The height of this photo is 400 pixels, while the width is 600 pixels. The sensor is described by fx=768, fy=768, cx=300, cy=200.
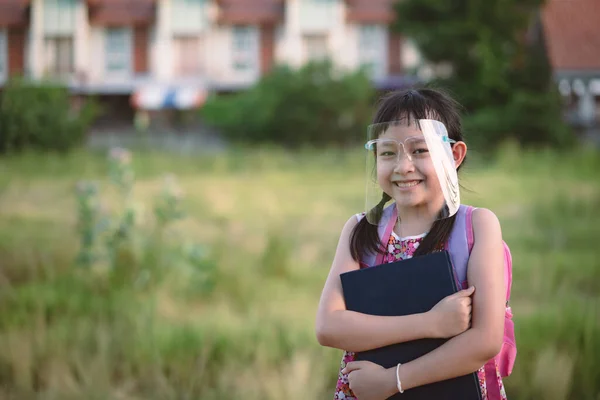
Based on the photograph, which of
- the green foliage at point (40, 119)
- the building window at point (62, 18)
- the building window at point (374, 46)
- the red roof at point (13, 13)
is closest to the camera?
the green foliage at point (40, 119)

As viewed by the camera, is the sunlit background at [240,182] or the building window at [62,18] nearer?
the sunlit background at [240,182]

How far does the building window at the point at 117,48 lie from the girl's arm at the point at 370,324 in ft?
81.3

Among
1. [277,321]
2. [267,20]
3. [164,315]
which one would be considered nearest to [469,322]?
[277,321]

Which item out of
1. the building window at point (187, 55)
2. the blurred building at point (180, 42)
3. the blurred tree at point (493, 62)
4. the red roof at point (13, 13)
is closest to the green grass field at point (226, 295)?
the blurred tree at point (493, 62)

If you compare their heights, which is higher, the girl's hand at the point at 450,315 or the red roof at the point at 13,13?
the red roof at the point at 13,13

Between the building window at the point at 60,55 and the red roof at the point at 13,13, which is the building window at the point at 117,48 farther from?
Result: the red roof at the point at 13,13

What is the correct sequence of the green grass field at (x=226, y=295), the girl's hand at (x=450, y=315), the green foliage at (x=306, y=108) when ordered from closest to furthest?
the girl's hand at (x=450, y=315) → the green grass field at (x=226, y=295) → the green foliage at (x=306, y=108)

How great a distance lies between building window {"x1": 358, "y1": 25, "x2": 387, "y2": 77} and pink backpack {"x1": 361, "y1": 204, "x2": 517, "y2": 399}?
23.1m

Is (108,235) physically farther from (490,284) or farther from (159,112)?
(159,112)

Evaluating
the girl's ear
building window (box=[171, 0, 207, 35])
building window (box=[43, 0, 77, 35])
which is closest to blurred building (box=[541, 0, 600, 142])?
building window (box=[171, 0, 207, 35])

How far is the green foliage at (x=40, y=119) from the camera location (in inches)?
504

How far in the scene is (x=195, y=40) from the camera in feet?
83.0

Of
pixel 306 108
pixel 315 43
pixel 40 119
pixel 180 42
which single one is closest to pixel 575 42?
pixel 306 108

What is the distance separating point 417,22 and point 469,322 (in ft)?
50.1
